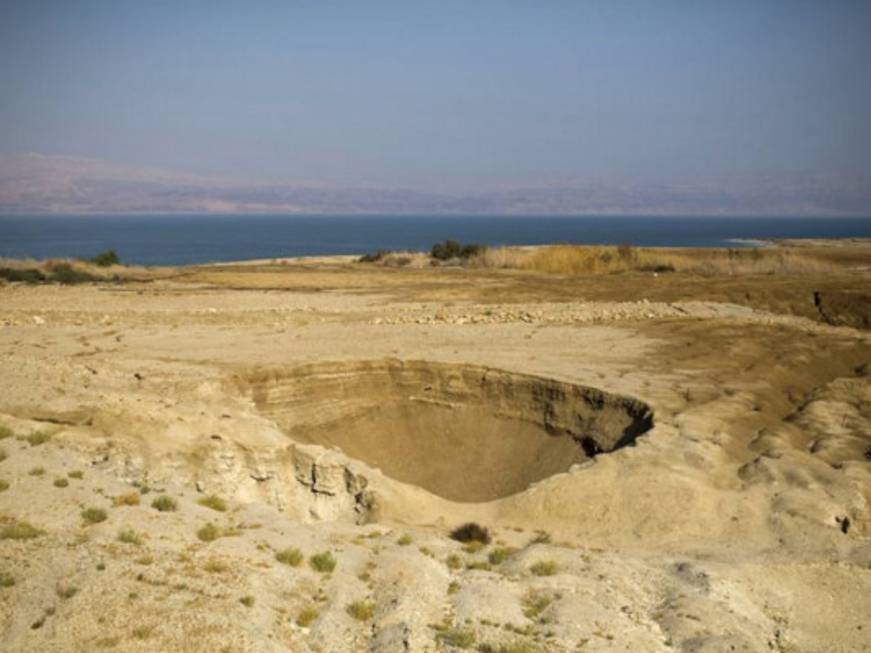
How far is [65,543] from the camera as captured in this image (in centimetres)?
811

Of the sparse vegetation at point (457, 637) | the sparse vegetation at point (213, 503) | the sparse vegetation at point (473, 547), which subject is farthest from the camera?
the sparse vegetation at point (473, 547)

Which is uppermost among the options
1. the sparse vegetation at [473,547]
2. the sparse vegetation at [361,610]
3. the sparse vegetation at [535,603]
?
the sparse vegetation at [361,610]

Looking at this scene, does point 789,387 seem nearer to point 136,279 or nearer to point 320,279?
point 320,279

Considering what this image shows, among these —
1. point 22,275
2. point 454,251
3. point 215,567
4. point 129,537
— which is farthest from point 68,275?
point 215,567

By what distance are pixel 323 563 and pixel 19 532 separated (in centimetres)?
292

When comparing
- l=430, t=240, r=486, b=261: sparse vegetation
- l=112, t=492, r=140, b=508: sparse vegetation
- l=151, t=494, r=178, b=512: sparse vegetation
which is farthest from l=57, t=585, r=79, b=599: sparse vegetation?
l=430, t=240, r=486, b=261: sparse vegetation

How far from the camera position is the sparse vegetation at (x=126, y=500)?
368 inches

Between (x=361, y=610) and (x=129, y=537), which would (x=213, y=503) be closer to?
(x=129, y=537)

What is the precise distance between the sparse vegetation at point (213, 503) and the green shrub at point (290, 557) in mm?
1561

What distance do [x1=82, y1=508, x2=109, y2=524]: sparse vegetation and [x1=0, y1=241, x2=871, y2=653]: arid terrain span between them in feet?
0.11

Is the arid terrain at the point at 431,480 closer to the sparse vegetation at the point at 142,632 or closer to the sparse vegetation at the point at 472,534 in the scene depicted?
the sparse vegetation at the point at 142,632

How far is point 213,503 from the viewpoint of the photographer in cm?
1004

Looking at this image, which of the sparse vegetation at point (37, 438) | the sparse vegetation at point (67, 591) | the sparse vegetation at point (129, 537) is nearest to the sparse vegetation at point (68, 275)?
the sparse vegetation at point (37, 438)

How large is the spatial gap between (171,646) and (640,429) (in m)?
10.2
